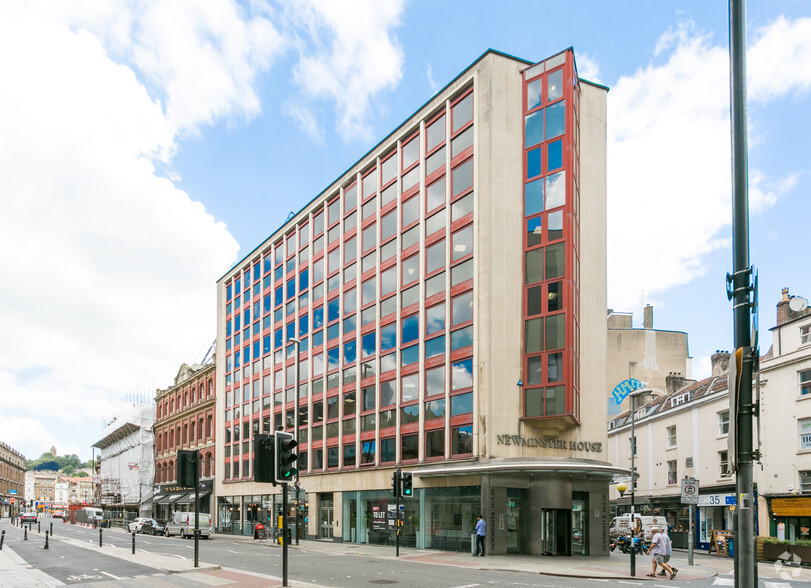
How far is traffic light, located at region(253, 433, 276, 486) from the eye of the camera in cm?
1566

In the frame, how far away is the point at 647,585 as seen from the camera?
21.3m

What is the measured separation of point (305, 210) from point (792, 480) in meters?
37.6

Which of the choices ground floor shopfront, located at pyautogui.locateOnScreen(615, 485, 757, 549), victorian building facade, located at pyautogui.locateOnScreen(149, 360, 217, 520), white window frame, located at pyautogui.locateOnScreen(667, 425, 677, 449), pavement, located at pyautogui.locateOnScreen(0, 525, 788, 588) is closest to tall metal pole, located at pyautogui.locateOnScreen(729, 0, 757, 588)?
pavement, located at pyautogui.locateOnScreen(0, 525, 788, 588)

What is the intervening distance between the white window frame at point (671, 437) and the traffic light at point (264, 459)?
1700 inches

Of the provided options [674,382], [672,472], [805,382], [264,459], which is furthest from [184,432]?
[264,459]

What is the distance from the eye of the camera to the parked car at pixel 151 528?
63266 mm

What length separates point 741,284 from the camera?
25.7 ft

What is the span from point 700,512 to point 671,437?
6.39 m

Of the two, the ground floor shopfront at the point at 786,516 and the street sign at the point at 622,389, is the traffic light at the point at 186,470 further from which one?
the street sign at the point at 622,389

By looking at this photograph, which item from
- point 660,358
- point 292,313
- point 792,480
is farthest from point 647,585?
point 660,358

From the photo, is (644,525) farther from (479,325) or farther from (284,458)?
(284,458)

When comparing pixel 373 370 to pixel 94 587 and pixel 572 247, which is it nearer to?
pixel 572 247

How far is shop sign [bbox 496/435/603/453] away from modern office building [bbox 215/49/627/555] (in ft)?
0.36

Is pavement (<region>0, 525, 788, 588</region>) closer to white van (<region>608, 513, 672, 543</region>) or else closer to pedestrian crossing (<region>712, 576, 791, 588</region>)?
pedestrian crossing (<region>712, 576, 791, 588</region>)
